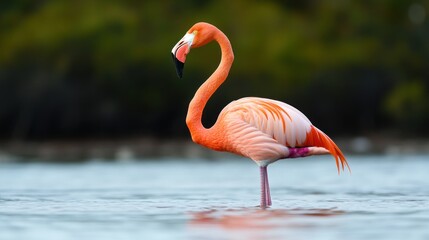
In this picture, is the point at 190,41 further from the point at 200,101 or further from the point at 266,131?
the point at 266,131

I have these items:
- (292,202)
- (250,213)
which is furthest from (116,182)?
(250,213)

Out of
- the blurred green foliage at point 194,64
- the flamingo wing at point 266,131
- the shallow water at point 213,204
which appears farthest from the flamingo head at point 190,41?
the blurred green foliage at point 194,64

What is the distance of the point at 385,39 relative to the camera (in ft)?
186

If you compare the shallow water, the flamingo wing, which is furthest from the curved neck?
the shallow water

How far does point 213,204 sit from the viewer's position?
12.2 meters

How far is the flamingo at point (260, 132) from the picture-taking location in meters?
11.9

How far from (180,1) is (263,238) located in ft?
174

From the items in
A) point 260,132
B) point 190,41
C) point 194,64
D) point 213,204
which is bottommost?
point 213,204

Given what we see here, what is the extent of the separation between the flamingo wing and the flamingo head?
0.69 meters

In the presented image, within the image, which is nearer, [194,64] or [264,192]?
[264,192]

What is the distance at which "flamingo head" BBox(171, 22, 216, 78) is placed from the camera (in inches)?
477

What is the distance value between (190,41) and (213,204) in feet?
5.36

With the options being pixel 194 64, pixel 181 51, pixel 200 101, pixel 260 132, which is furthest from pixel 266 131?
pixel 194 64

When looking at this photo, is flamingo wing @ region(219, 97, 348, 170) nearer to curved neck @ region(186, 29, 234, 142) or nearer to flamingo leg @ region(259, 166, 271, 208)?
flamingo leg @ region(259, 166, 271, 208)
